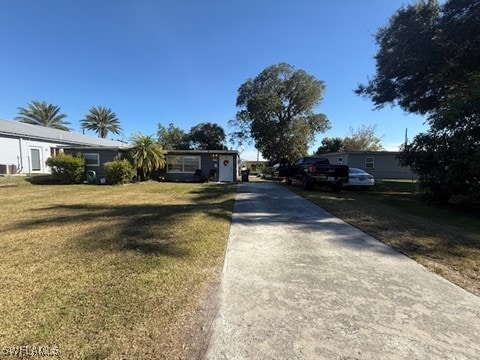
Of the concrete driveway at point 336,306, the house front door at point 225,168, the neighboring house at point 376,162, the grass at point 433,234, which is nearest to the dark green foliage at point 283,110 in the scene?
the neighboring house at point 376,162

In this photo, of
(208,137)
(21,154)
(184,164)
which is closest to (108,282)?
(184,164)

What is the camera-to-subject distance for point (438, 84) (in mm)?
13953

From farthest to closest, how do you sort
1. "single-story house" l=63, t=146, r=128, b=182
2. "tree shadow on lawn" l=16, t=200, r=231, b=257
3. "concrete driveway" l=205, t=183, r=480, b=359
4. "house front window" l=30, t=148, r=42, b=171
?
"house front window" l=30, t=148, r=42, b=171
"single-story house" l=63, t=146, r=128, b=182
"tree shadow on lawn" l=16, t=200, r=231, b=257
"concrete driveway" l=205, t=183, r=480, b=359

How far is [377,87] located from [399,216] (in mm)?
10621

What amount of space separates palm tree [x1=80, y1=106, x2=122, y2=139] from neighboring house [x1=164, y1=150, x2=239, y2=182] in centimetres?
2888

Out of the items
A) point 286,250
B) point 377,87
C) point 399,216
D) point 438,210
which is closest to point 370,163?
point 377,87

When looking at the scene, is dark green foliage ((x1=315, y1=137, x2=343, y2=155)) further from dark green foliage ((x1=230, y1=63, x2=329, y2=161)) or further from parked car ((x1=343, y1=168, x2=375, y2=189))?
parked car ((x1=343, y1=168, x2=375, y2=189))

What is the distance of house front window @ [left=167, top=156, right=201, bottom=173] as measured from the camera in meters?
20.1

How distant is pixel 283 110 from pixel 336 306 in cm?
3287

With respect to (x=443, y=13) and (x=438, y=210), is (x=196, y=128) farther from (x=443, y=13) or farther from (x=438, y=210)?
(x=438, y=210)

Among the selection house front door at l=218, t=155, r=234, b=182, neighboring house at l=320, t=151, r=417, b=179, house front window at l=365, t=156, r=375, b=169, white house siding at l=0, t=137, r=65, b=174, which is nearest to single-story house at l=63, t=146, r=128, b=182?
white house siding at l=0, t=137, r=65, b=174

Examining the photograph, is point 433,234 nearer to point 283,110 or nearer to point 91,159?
point 91,159

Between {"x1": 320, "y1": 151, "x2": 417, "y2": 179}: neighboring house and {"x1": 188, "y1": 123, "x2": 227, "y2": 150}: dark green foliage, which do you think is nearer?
{"x1": 320, "y1": 151, "x2": 417, "y2": 179}: neighboring house

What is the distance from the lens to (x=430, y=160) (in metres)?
10.5
